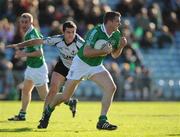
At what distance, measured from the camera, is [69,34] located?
1520 centimetres

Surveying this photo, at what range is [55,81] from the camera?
16188 mm

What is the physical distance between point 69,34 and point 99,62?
4.88 ft

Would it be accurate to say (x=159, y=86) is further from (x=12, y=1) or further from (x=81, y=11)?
(x=12, y=1)

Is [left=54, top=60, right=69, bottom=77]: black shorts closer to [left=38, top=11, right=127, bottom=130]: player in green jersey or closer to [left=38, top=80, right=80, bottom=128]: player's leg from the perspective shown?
[left=38, top=80, right=80, bottom=128]: player's leg

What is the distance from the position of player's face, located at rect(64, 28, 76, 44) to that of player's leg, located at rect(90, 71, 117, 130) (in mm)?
1584

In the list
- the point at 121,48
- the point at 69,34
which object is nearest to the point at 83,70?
the point at 121,48

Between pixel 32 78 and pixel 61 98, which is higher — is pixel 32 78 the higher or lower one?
the higher one

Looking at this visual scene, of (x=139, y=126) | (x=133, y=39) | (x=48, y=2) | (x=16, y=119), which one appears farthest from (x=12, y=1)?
(x=139, y=126)

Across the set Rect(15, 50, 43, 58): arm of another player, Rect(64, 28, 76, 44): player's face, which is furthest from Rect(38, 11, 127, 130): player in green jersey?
Rect(15, 50, 43, 58): arm of another player

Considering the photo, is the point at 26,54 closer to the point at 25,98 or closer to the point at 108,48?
the point at 25,98

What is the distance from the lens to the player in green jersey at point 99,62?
1352 centimetres

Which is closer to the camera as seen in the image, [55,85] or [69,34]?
[69,34]

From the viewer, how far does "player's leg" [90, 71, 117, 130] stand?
13508 mm

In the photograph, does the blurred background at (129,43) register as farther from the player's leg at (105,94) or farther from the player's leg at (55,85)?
the player's leg at (105,94)
